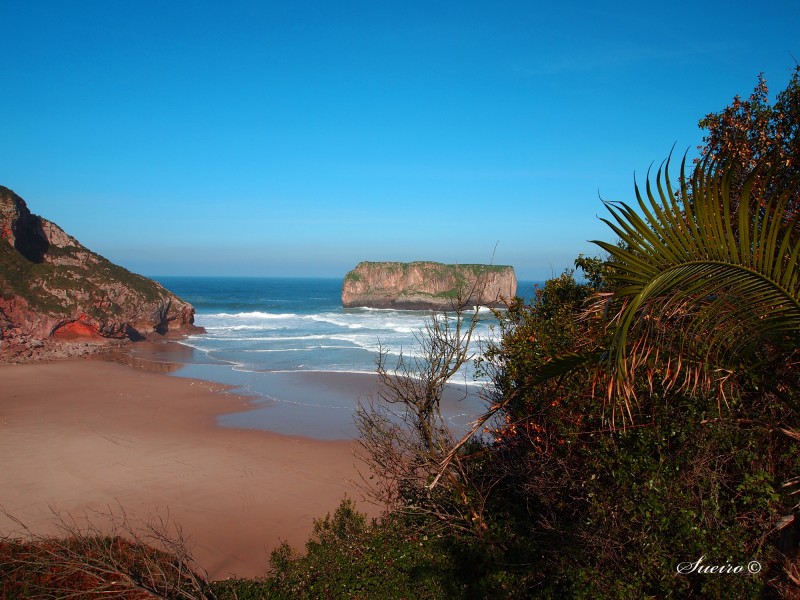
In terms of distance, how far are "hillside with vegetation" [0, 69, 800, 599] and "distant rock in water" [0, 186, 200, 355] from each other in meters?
29.7

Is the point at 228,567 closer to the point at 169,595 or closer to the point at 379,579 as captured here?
the point at 169,595

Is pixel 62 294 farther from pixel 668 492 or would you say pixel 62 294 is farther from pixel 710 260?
pixel 710 260

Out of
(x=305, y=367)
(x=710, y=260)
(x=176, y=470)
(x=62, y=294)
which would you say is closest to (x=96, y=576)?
(x=710, y=260)

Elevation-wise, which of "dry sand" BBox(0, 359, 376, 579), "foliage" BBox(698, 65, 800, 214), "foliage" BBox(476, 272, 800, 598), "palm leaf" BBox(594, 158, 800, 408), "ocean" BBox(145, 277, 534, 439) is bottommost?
"dry sand" BBox(0, 359, 376, 579)

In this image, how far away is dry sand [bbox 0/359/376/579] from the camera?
35.7 feet

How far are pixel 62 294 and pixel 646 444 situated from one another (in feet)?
120

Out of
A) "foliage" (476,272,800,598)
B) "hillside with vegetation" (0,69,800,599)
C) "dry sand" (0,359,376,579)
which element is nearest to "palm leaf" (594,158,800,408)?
"hillside with vegetation" (0,69,800,599)

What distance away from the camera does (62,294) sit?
33.4m

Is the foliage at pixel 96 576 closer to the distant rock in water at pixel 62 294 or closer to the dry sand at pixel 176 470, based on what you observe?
the dry sand at pixel 176 470

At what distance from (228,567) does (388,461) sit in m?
4.44

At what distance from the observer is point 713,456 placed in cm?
424

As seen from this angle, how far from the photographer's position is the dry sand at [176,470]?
1088cm

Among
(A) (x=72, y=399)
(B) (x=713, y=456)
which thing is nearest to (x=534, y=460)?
(B) (x=713, y=456)

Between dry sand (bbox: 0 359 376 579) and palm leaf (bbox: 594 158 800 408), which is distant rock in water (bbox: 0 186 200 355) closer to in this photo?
dry sand (bbox: 0 359 376 579)
